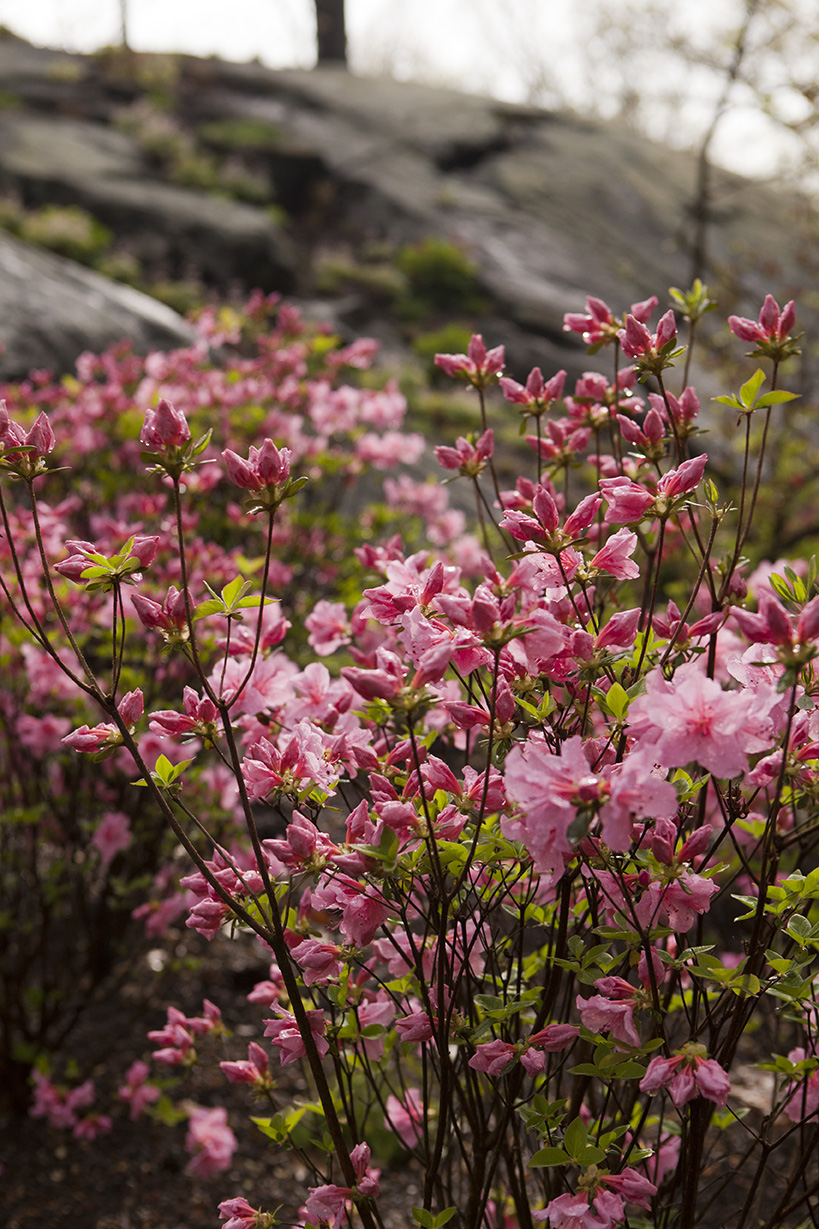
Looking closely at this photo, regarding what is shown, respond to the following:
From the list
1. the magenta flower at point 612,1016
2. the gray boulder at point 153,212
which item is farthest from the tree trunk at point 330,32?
the magenta flower at point 612,1016

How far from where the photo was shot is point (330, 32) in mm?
18625

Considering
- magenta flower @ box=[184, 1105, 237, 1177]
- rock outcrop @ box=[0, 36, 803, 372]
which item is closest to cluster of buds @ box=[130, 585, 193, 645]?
magenta flower @ box=[184, 1105, 237, 1177]

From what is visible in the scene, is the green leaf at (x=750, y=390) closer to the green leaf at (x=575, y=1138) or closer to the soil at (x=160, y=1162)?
the green leaf at (x=575, y=1138)

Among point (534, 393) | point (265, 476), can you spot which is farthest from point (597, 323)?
point (265, 476)

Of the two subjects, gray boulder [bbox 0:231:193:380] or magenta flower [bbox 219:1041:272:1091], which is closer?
magenta flower [bbox 219:1041:272:1091]

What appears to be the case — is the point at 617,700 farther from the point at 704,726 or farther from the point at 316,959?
the point at 316,959

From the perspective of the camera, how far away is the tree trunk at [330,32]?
60.7 ft

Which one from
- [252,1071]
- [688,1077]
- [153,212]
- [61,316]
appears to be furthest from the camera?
[153,212]

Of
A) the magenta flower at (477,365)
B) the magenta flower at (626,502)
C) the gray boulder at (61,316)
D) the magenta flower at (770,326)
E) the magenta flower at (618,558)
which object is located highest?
the gray boulder at (61,316)

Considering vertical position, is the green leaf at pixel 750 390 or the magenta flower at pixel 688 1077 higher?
the green leaf at pixel 750 390

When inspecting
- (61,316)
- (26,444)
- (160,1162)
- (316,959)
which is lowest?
(160,1162)

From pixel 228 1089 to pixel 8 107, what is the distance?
14396 millimetres

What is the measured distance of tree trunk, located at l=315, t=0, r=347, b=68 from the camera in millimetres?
18516

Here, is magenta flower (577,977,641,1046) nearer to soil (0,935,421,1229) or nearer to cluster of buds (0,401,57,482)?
cluster of buds (0,401,57,482)
